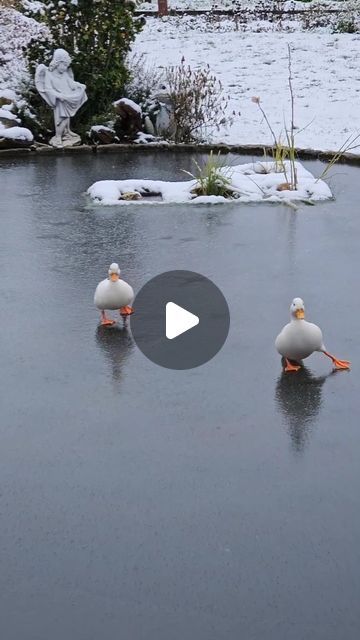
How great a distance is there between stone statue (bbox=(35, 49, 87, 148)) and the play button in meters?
7.30

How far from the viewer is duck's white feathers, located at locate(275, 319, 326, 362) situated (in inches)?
234

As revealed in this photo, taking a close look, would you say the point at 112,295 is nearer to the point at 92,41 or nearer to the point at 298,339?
the point at 298,339

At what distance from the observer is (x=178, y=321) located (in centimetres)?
696

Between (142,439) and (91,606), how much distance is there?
4.88ft

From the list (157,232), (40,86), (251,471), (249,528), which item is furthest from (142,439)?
(40,86)

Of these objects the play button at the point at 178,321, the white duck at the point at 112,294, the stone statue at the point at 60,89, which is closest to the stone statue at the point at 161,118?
the stone statue at the point at 60,89

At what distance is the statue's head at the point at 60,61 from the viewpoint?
13.5 metres

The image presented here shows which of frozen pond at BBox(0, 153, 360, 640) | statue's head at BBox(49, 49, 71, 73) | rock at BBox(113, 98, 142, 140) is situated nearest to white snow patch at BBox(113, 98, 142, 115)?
rock at BBox(113, 98, 142, 140)

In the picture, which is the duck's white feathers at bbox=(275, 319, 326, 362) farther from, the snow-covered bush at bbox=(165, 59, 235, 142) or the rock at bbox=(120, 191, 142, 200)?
the snow-covered bush at bbox=(165, 59, 235, 142)

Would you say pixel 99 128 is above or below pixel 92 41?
below

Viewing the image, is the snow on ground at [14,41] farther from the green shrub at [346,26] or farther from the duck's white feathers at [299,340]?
the duck's white feathers at [299,340]

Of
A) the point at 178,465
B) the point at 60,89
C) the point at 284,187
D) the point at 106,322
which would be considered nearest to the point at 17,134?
the point at 60,89

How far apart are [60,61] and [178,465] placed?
9946 mm
